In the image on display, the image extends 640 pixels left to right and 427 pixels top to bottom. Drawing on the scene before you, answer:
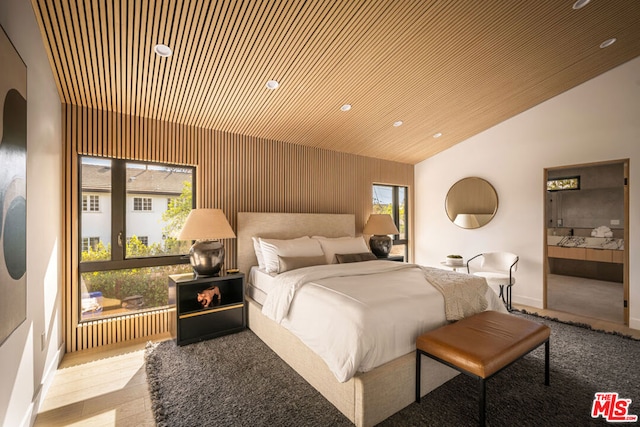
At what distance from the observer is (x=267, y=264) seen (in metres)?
3.55

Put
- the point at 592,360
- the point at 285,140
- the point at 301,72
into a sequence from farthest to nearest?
1. the point at 285,140
2. the point at 301,72
3. the point at 592,360

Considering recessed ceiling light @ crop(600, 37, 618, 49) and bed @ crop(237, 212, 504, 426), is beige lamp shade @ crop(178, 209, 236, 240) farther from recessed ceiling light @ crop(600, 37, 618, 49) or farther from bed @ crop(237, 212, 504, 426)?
recessed ceiling light @ crop(600, 37, 618, 49)

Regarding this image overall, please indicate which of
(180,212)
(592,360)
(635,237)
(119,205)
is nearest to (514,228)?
(635,237)

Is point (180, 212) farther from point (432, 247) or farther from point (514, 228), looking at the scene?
point (514, 228)

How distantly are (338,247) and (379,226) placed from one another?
1.20m

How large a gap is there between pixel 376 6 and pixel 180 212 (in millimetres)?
3069

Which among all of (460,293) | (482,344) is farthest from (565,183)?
(482,344)

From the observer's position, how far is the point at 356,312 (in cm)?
195

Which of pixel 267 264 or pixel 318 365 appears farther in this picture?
pixel 267 264

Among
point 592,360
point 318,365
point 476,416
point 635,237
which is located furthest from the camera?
point 635,237

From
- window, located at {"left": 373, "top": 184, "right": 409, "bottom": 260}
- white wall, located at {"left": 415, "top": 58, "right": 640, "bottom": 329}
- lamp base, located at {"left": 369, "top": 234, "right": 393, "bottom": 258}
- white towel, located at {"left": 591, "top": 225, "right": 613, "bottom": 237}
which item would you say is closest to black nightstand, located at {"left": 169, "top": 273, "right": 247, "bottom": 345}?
lamp base, located at {"left": 369, "top": 234, "right": 393, "bottom": 258}

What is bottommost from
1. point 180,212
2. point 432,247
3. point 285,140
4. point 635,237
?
point 432,247

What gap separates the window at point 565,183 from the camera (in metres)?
6.33

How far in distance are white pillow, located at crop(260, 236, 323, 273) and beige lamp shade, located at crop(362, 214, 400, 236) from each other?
4.56 feet
